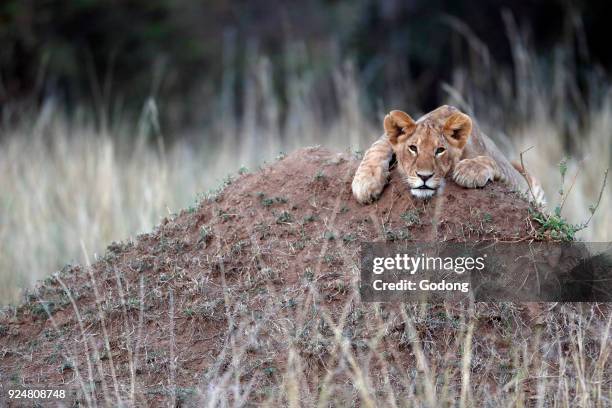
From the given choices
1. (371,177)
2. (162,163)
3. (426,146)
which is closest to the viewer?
(426,146)

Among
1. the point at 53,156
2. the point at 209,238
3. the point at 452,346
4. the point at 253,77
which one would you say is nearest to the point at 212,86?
the point at 253,77

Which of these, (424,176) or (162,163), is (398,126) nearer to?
(424,176)

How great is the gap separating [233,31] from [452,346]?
14705 millimetres

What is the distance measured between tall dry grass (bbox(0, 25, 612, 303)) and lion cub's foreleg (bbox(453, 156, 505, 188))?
0.89 m

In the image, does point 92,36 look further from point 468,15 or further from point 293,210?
point 293,210

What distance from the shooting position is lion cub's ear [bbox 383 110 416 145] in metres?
4.90

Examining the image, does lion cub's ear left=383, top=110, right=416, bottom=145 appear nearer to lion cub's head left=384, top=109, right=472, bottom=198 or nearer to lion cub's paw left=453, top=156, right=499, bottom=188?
lion cub's head left=384, top=109, right=472, bottom=198

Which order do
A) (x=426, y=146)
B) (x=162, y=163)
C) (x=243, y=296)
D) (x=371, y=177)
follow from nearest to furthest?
(x=243, y=296) → (x=426, y=146) → (x=371, y=177) → (x=162, y=163)

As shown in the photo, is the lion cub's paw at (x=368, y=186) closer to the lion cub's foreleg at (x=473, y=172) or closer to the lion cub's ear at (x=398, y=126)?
the lion cub's ear at (x=398, y=126)

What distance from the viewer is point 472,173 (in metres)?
4.81

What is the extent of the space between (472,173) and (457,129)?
0.29 metres

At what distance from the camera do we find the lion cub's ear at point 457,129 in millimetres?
4883

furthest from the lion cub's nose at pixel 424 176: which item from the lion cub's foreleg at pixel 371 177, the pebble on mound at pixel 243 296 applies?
the lion cub's foreleg at pixel 371 177

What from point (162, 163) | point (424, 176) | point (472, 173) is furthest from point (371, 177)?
point (162, 163)
